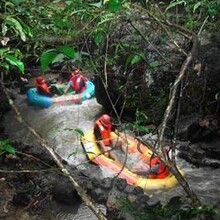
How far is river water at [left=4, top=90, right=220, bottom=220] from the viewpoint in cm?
599

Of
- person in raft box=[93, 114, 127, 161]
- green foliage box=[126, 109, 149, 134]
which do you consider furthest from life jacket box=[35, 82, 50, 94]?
green foliage box=[126, 109, 149, 134]

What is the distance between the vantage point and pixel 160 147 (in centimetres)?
178

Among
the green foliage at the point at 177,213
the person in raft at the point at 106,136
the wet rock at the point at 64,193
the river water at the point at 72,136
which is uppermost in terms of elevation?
the green foliage at the point at 177,213

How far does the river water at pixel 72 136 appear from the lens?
5990 mm

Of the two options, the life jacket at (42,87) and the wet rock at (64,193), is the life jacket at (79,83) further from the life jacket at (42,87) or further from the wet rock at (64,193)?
the wet rock at (64,193)

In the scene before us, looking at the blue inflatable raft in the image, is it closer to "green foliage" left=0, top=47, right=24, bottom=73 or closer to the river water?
the river water

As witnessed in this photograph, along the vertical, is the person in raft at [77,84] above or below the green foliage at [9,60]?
below

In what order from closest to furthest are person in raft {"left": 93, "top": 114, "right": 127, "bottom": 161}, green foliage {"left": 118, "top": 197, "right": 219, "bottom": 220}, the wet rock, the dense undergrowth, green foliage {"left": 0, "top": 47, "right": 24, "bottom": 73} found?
green foliage {"left": 118, "top": 197, "right": 219, "bottom": 220} → green foliage {"left": 0, "top": 47, "right": 24, "bottom": 73} → the dense undergrowth → the wet rock → person in raft {"left": 93, "top": 114, "right": 127, "bottom": 161}

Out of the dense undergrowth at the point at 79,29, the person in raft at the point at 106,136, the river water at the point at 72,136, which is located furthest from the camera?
the person in raft at the point at 106,136

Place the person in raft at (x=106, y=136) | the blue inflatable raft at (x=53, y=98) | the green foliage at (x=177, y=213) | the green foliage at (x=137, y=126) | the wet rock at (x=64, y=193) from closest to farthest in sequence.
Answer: the green foliage at (x=177, y=213) → the green foliage at (x=137, y=126) → the wet rock at (x=64, y=193) → the person in raft at (x=106, y=136) → the blue inflatable raft at (x=53, y=98)

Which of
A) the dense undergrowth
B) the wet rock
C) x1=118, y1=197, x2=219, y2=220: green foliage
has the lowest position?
the wet rock

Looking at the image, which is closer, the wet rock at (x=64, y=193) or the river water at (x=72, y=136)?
the wet rock at (x=64, y=193)

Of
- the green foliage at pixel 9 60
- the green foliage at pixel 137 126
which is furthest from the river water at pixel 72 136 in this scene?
the green foliage at pixel 9 60

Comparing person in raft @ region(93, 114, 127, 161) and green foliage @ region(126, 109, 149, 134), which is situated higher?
green foliage @ region(126, 109, 149, 134)
